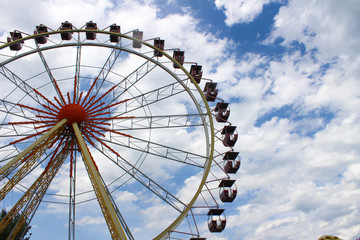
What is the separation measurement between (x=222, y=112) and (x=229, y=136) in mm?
1968

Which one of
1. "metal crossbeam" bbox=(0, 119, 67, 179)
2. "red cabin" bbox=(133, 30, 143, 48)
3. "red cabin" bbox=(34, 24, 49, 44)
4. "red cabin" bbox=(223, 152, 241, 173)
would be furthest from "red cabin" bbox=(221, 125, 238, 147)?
"red cabin" bbox=(34, 24, 49, 44)

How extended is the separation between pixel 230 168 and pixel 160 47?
29.9 feet

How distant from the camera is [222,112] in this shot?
21.2 meters

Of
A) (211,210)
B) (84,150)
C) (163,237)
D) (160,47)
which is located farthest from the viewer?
(160,47)

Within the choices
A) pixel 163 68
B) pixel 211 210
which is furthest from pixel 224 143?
pixel 163 68

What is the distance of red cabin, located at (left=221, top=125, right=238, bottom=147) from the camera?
66.1 ft

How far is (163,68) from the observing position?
62.5 ft

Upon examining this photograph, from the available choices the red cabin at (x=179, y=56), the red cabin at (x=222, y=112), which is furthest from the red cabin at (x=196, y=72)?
the red cabin at (x=222, y=112)

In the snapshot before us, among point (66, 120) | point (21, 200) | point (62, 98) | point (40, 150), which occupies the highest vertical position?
point (62, 98)

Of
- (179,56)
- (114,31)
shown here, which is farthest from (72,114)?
(179,56)

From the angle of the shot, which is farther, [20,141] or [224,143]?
[224,143]

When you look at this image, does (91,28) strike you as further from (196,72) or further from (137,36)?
(196,72)

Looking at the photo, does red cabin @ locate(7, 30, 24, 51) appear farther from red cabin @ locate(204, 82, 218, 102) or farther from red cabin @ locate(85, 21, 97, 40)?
red cabin @ locate(204, 82, 218, 102)

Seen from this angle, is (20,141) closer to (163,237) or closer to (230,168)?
(163,237)
